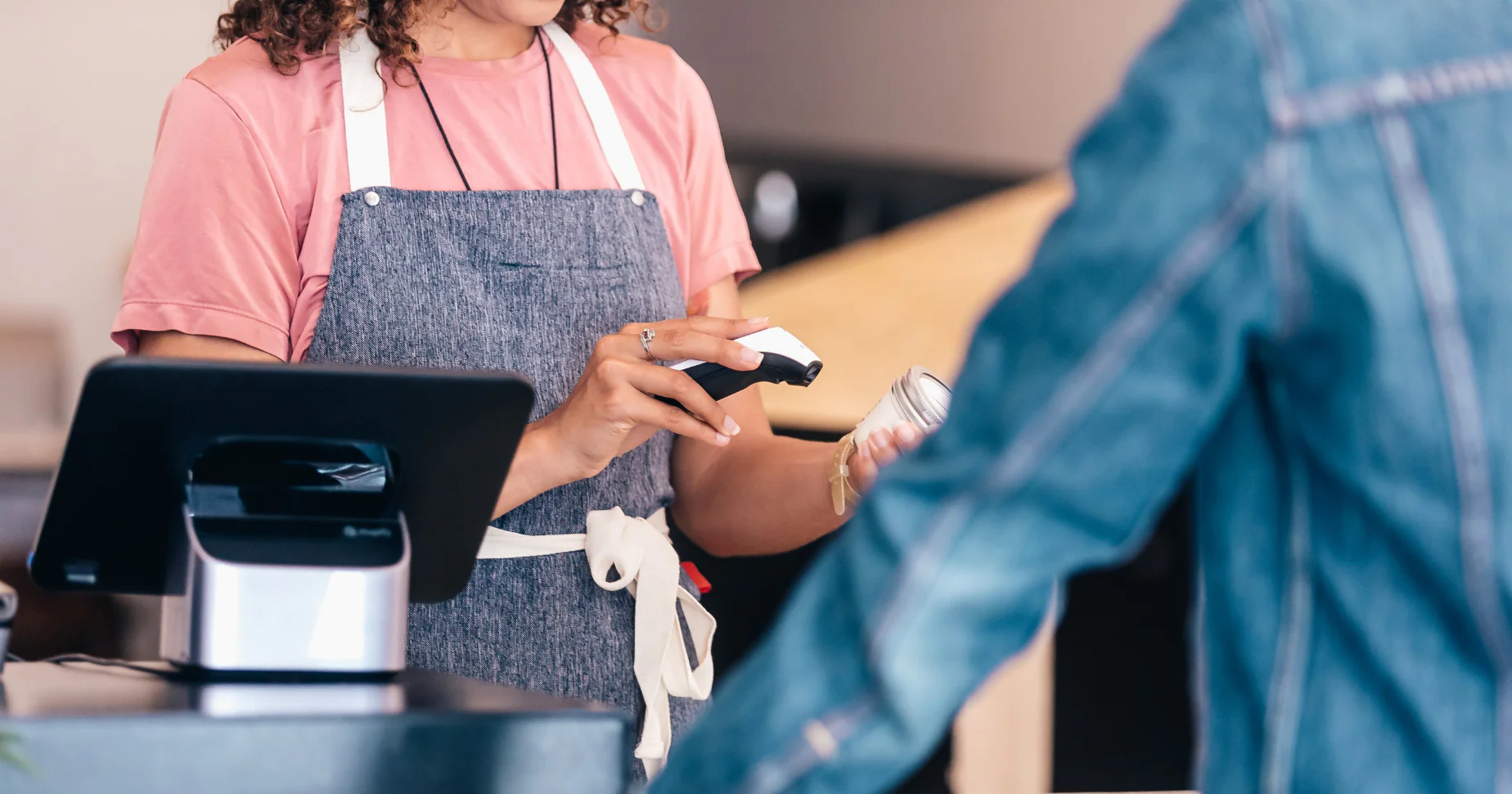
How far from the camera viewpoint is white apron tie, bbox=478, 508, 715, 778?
3.68 ft

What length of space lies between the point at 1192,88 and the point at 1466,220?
0.10 meters

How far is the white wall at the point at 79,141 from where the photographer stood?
10.7 ft

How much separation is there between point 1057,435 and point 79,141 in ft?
11.0

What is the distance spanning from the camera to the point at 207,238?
1053 millimetres

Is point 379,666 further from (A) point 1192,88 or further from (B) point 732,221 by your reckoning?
(B) point 732,221

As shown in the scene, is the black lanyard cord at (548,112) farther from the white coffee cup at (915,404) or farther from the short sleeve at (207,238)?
the white coffee cup at (915,404)

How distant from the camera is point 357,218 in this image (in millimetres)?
1092

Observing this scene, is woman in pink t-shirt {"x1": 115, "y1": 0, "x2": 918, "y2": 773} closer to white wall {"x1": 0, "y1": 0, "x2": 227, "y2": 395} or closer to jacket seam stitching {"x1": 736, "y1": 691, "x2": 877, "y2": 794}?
jacket seam stitching {"x1": 736, "y1": 691, "x2": 877, "y2": 794}

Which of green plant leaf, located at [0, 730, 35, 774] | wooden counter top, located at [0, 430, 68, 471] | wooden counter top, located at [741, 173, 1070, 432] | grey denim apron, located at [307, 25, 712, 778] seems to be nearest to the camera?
green plant leaf, located at [0, 730, 35, 774]

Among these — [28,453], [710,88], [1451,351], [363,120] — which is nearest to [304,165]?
[363,120]

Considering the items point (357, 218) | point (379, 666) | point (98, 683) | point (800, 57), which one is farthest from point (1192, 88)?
point (800, 57)

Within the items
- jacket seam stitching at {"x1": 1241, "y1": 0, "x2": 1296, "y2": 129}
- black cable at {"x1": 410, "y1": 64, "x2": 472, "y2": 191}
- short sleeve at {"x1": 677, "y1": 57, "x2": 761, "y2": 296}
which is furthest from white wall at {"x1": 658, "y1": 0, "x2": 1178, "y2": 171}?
jacket seam stitching at {"x1": 1241, "y1": 0, "x2": 1296, "y2": 129}

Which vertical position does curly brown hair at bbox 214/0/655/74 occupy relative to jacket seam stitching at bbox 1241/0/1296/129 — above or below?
above

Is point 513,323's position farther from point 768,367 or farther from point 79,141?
point 79,141
